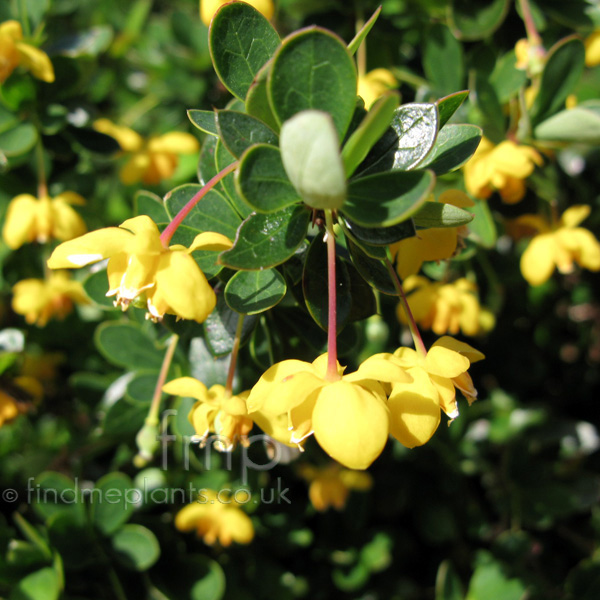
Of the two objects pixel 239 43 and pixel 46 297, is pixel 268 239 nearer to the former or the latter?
pixel 239 43

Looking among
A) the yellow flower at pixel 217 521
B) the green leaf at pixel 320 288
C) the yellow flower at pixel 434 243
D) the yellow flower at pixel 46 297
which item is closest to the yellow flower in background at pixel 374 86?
the yellow flower at pixel 434 243

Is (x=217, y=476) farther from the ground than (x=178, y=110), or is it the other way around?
(x=178, y=110)

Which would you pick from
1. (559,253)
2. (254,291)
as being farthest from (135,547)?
(559,253)

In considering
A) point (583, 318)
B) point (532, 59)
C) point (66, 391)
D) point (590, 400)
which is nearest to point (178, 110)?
point (66, 391)

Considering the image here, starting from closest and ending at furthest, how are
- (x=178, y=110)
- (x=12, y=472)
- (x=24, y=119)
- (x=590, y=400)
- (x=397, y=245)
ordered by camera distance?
(x=397, y=245)
(x=24, y=119)
(x=12, y=472)
(x=178, y=110)
(x=590, y=400)

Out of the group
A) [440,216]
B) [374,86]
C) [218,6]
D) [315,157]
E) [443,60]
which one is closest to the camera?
[315,157]

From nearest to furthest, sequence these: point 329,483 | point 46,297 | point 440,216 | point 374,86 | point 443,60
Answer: point 440,216, point 374,86, point 443,60, point 46,297, point 329,483

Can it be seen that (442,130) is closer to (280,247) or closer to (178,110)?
(280,247)
